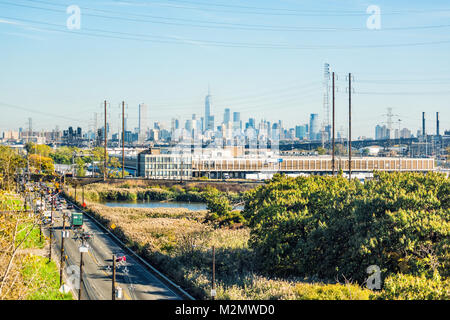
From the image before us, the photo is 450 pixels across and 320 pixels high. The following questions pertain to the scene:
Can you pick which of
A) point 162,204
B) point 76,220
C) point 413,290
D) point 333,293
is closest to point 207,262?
point 333,293

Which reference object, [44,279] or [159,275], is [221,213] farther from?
[44,279]

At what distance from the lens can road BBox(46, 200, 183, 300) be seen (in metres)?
23.2

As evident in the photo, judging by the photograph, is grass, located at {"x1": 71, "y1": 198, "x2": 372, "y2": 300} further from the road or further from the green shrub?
the road

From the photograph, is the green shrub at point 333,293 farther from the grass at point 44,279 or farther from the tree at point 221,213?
the tree at point 221,213

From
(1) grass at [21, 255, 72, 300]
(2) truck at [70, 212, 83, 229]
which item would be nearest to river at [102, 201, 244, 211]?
(2) truck at [70, 212, 83, 229]

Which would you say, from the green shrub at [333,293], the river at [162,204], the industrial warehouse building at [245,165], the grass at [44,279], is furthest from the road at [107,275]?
the industrial warehouse building at [245,165]

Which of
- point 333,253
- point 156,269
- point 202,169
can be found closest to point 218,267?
point 156,269

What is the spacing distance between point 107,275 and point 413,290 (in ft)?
55.7

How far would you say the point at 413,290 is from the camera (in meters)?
16.1

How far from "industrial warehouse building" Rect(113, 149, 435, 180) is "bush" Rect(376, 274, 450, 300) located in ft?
275
